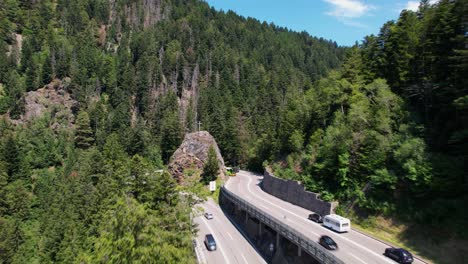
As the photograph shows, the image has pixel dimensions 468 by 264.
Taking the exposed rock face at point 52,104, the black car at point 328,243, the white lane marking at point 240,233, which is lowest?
the white lane marking at point 240,233

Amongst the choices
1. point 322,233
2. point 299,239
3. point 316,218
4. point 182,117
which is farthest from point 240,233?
point 182,117

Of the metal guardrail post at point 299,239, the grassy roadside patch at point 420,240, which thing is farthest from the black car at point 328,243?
the grassy roadside patch at point 420,240

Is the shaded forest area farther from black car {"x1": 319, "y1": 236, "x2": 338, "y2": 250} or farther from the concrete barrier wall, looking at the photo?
black car {"x1": 319, "y1": 236, "x2": 338, "y2": 250}

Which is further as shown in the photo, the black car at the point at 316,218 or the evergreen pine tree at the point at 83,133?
the evergreen pine tree at the point at 83,133

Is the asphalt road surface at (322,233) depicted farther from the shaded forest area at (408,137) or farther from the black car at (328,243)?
the shaded forest area at (408,137)

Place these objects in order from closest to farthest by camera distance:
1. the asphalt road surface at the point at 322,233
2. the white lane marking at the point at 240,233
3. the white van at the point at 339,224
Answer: the asphalt road surface at the point at 322,233, the white van at the point at 339,224, the white lane marking at the point at 240,233

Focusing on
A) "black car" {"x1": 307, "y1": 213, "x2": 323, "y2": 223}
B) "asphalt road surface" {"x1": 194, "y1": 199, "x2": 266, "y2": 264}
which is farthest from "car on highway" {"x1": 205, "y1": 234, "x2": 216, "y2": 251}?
"black car" {"x1": 307, "y1": 213, "x2": 323, "y2": 223}

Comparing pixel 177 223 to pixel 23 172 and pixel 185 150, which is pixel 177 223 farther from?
pixel 23 172
